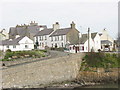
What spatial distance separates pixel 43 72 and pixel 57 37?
3525 centimetres

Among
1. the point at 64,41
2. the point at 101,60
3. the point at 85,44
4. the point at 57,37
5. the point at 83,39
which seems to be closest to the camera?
the point at 101,60

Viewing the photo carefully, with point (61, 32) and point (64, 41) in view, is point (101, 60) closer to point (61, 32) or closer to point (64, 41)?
point (64, 41)

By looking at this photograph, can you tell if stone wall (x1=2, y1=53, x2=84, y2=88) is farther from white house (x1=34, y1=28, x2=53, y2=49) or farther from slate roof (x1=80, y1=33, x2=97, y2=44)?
white house (x1=34, y1=28, x2=53, y2=49)

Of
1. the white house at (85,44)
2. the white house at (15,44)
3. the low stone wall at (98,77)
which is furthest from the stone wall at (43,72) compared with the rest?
the white house at (15,44)

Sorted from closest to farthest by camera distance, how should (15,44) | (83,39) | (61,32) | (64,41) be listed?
1. (83,39)
2. (15,44)
3. (64,41)
4. (61,32)

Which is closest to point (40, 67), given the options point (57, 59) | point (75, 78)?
point (57, 59)

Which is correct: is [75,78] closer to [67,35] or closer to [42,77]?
[42,77]

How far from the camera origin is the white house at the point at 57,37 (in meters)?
64.3

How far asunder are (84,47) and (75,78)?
76.4 ft

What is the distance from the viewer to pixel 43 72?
3138cm

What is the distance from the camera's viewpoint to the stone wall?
2792 centimetres

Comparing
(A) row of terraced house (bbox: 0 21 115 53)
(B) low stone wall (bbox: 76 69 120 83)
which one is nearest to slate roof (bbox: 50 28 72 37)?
(A) row of terraced house (bbox: 0 21 115 53)

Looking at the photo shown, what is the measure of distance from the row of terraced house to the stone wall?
1904 cm

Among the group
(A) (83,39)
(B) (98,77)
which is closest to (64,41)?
(A) (83,39)
